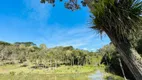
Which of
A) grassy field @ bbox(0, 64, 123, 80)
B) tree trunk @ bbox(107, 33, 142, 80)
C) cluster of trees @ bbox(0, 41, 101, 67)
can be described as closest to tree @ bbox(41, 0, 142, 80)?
tree trunk @ bbox(107, 33, 142, 80)

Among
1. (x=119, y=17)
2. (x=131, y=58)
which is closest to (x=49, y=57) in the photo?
(x=119, y=17)

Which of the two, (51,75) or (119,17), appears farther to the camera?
(51,75)

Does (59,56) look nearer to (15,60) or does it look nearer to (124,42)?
(15,60)

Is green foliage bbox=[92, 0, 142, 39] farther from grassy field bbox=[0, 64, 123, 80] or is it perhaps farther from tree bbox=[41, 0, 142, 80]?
grassy field bbox=[0, 64, 123, 80]

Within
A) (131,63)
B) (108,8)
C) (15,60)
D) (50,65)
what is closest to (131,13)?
(108,8)

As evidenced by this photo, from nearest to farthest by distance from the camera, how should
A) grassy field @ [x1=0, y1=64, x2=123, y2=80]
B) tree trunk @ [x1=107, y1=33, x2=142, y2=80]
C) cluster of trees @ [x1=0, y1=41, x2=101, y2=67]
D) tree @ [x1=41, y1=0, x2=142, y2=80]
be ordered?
1. tree trunk @ [x1=107, y1=33, x2=142, y2=80]
2. tree @ [x1=41, y1=0, x2=142, y2=80]
3. grassy field @ [x1=0, y1=64, x2=123, y2=80]
4. cluster of trees @ [x1=0, y1=41, x2=101, y2=67]

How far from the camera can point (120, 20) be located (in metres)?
2.85

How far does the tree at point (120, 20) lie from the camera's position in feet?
9.03

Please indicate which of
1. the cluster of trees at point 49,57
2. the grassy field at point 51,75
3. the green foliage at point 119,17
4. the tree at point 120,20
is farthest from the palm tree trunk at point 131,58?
the cluster of trees at point 49,57

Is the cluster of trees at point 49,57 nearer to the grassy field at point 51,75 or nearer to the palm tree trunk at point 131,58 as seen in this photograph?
the grassy field at point 51,75

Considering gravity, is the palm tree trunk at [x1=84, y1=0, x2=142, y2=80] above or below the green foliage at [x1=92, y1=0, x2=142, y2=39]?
below

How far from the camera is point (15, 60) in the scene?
71.4 m

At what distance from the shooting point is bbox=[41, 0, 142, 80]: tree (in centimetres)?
275

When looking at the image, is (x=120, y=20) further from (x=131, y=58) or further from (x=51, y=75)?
(x=51, y=75)
